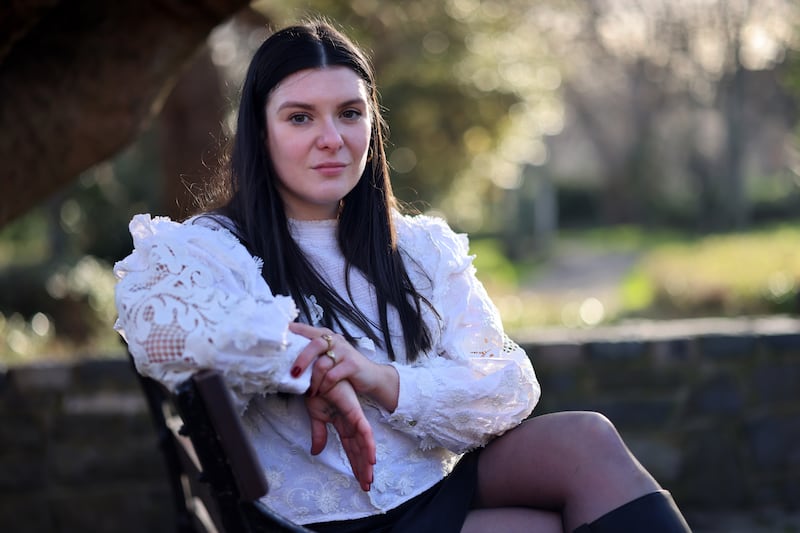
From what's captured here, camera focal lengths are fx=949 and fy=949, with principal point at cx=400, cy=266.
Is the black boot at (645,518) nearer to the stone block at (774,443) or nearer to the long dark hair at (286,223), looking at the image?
the long dark hair at (286,223)

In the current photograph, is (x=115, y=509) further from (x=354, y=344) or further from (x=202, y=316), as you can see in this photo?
(x=202, y=316)

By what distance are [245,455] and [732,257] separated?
10.2 metres

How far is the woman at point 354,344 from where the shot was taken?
63.8 inches

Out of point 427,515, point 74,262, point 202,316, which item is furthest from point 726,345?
point 74,262

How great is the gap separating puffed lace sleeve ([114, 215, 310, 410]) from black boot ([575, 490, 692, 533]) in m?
0.57

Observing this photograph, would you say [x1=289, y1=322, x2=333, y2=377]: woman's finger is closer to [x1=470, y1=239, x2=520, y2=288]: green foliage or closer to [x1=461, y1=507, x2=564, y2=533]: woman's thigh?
[x1=461, y1=507, x2=564, y2=533]: woman's thigh

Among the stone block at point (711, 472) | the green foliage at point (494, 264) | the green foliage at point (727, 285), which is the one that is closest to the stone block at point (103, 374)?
the stone block at point (711, 472)

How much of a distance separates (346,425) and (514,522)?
1.27 ft

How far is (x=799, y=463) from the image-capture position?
4027mm

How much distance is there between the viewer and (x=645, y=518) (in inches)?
63.1

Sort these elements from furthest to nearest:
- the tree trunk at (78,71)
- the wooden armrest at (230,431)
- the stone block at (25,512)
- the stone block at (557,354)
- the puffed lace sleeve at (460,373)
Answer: the stone block at (557,354)
the stone block at (25,512)
the tree trunk at (78,71)
the puffed lace sleeve at (460,373)
the wooden armrest at (230,431)

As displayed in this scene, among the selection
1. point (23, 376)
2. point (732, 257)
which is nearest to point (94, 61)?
point (23, 376)

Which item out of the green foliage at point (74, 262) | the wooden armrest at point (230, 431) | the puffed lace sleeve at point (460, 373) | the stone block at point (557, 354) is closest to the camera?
the wooden armrest at point (230, 431)

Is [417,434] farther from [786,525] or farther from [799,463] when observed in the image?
[799,463]
